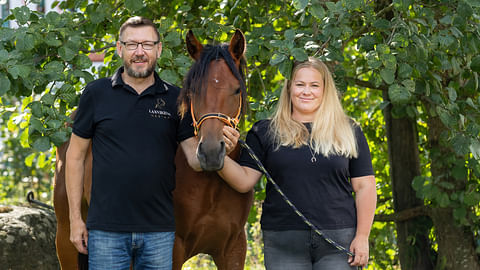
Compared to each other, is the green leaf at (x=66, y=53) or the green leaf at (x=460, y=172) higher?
the green leaf at (x=66, y=53)

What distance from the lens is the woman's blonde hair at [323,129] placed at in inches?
111

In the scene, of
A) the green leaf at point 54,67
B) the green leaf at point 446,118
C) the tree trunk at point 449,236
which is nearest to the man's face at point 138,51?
the green leaf at point 54,67

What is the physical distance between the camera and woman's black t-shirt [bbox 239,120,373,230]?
2.78 metres

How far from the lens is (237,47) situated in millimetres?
3143

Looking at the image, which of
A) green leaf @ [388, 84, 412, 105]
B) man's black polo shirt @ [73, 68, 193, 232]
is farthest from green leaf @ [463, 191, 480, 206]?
man's black polo shirt @ [73, 68, 193, 232]

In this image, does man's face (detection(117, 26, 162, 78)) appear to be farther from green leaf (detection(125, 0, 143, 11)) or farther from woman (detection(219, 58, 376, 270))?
green leaf (detection(125, 0, 143, 11))

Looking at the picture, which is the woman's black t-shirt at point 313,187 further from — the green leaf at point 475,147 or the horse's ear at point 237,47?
the green leaf at point 475,147

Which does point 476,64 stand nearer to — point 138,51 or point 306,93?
point 306,93

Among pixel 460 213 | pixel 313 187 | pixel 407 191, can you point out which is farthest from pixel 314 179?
pixel 407 191

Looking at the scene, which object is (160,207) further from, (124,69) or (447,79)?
(447,79)

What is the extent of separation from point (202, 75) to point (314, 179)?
2.39 feet

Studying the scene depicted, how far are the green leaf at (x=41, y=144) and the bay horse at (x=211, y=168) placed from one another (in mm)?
248

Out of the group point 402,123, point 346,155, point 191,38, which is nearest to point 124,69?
point 191,38

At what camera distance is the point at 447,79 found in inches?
196
